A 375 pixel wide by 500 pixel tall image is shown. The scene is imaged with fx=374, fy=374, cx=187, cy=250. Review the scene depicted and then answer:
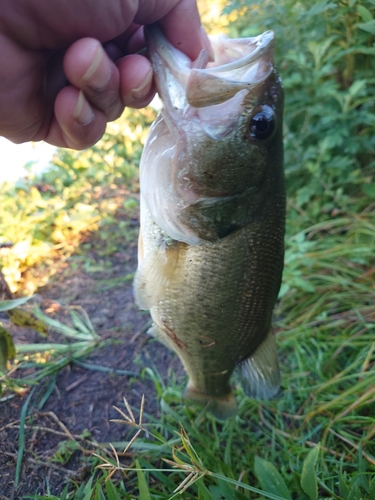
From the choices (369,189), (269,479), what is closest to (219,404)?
(269,479)

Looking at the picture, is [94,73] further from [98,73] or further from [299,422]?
[299,422]

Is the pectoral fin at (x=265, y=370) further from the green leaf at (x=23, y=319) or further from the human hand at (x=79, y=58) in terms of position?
the human hand at (x=79, y=58)

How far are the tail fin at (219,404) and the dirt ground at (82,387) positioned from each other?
0.33 m

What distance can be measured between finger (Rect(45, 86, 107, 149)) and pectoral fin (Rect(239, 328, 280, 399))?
3.45ft

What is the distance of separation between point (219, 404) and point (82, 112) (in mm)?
1321

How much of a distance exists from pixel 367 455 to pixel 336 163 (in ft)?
6.47

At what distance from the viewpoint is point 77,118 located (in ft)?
4.28

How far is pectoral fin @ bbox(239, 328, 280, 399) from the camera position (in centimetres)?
154

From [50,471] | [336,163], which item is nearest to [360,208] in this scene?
[336,163]

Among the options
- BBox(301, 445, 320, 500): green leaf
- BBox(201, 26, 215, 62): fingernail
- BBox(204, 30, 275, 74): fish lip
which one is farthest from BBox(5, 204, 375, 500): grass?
BBox(201, 26, 215, 62): fingernail

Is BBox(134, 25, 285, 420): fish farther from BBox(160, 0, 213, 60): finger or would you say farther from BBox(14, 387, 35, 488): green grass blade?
BBox(14, 387, 35, 488): green grass blade

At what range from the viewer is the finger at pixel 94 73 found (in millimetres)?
1129

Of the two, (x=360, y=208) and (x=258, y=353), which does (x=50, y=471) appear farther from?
(x=360, y=208)

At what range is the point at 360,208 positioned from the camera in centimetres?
294
